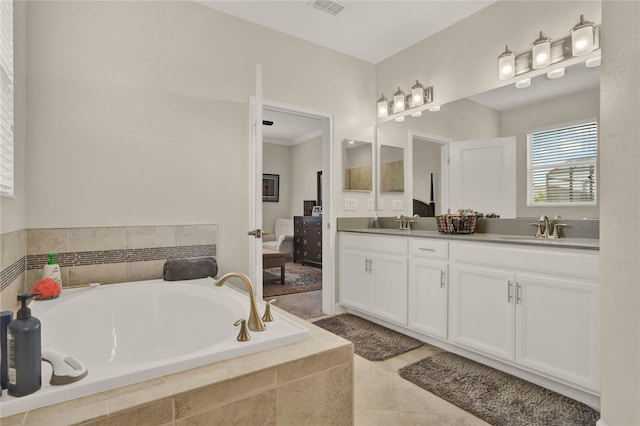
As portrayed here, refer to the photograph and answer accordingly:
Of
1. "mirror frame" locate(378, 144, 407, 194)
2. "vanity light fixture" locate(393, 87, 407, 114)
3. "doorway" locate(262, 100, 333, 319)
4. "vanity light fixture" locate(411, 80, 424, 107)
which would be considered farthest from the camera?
"doorway" locate(262, 100, 333, 319)

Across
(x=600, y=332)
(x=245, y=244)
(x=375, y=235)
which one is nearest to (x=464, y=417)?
(x=600, y=332)

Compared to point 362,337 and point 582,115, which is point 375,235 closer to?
point 362,337

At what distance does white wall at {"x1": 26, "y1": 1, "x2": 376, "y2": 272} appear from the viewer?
2090 millimetres

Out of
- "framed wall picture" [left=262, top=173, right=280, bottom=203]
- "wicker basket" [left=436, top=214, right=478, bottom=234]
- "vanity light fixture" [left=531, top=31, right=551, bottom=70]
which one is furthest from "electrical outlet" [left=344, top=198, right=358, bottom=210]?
"framed wall picture" [left=262, top=173, right=280, bottom=203]

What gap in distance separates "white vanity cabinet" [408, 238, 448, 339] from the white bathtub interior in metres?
1.40

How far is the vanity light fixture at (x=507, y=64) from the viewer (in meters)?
2.50

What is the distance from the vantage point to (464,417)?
5.58ft

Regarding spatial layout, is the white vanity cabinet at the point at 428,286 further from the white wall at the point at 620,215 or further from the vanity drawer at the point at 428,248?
the white wall at the point at 620,215

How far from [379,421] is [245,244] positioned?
165 cm

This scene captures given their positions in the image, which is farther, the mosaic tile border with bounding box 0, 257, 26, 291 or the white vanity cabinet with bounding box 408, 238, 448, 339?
the white vanity cabinet with bounding box 408, 238, 448, 339

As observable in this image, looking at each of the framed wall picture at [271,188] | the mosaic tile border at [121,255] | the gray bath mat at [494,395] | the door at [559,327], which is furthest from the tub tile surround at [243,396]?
the framed wall picture at [271,188]

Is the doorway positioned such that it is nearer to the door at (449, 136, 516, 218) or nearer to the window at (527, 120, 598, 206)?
the door at (449, 136, 516, 218)

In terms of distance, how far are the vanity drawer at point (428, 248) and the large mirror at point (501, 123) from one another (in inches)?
22.2

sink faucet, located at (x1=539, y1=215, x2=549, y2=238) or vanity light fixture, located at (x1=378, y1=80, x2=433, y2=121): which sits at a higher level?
vanity light fixture, located at (x1=378, y1=80, x2=433, y2=121)
